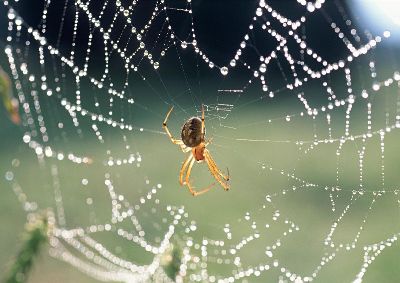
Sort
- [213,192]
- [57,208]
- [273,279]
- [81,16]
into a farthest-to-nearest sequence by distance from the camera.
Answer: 1. [81,16]
2. [213,192]
3. [57,208]
4. [273,279]

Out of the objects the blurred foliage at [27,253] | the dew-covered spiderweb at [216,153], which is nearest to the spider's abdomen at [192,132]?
the dew-covered spiderweb at [216,153]

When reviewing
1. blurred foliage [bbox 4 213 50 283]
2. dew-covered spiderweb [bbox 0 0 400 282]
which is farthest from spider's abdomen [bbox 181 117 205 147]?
blurred foliage [bbox 4 213 50 283]

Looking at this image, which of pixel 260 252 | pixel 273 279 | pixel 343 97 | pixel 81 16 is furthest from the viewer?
pixel 81 16

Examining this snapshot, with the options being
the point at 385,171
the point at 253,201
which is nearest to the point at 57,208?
the point at 253,201

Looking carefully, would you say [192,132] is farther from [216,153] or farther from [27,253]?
[216,153]

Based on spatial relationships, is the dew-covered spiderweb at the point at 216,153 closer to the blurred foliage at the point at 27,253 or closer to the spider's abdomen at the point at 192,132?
the blurred foliage at the point at 27,253

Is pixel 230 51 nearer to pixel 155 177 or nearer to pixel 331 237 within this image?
pixel 155 177
